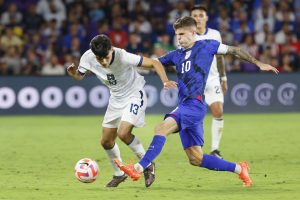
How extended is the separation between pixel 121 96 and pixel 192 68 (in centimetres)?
104

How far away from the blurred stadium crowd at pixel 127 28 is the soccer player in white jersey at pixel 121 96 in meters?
10.3

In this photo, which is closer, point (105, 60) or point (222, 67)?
point (105, 60)

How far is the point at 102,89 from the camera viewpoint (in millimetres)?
19391

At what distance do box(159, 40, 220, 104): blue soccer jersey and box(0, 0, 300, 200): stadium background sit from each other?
1.37 meters

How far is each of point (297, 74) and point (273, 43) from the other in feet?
5.90

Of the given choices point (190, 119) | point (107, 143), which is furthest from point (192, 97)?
point (107, 143)

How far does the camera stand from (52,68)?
20297mm

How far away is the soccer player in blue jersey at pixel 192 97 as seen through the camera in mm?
8750

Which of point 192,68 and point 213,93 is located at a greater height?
point 192,68

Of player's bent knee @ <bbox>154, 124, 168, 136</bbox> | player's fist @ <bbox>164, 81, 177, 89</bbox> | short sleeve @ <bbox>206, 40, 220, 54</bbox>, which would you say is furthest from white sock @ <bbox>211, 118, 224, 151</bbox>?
player's fist @ <bbox>164, 81, 177, 89</bbox>

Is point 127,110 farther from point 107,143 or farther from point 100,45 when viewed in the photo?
point 100,45

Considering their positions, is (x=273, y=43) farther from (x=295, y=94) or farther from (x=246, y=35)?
(x=295, y=94)

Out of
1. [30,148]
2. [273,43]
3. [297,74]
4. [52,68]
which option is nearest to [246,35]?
[273,43]

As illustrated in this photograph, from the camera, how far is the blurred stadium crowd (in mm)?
20609
